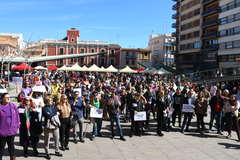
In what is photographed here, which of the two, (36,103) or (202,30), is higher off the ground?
(202,30)

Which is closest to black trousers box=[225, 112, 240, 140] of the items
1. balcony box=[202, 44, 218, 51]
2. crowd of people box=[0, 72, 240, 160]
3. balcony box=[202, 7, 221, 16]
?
crowd of people box=[0, 72, 240, 160]

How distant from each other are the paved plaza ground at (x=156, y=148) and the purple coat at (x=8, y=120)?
1320 mm

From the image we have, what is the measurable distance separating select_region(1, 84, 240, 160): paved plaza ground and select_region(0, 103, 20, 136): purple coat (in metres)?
1.32

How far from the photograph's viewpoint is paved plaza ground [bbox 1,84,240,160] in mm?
8212

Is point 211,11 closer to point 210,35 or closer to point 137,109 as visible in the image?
point 210,35

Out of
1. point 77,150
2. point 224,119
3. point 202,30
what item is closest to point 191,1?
point 202,30

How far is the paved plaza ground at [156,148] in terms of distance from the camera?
26.9 ft

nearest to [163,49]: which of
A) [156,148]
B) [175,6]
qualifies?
[175,6]

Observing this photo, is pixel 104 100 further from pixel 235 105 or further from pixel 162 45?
pixel 162 45

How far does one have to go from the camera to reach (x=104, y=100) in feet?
37.5

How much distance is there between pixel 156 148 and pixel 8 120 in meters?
4.75

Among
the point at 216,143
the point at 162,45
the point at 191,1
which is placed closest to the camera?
the point at 216,143

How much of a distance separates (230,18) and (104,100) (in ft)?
139

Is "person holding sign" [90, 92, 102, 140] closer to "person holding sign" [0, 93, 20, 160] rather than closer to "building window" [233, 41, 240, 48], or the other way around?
"person holding sign" [0, 93, 20, 160]
